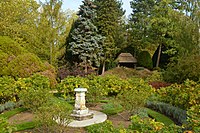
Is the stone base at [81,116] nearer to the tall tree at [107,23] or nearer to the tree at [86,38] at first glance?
the tree at [86,38]

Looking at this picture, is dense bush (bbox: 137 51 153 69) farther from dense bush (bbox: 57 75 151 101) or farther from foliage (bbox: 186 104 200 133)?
foliage (bbox: 186 104 200 133)

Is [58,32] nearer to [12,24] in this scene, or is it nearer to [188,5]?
[12,24]

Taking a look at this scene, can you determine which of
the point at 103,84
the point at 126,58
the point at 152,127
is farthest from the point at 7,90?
the point at 126,58

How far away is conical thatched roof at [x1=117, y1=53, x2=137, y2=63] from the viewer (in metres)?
24.5

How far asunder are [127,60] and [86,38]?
245 inches

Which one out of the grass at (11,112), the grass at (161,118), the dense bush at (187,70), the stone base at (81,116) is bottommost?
the grass at (11,112)

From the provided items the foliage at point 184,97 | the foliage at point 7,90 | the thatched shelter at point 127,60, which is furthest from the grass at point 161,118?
the thatched shelter at point 127,60

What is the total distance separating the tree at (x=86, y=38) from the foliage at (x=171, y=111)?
408 inches

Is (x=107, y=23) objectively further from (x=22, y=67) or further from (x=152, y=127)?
(x=152, y=127)

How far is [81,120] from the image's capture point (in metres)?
7.86

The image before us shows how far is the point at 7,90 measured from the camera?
A: 9.96 meters

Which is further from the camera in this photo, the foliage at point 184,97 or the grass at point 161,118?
the grass at point 161,118

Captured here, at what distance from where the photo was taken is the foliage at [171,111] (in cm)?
767

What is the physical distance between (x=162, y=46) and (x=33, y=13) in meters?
13.8
